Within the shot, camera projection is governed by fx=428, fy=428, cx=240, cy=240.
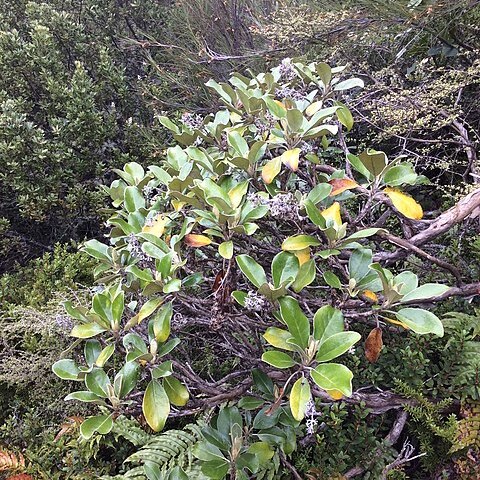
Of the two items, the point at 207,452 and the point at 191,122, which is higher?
the point at 191,122

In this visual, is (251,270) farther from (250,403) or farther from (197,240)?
(250,403)

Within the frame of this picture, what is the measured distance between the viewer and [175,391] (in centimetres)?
105

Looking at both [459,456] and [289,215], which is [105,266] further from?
[459,456]

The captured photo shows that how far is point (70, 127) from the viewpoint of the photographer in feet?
10.1

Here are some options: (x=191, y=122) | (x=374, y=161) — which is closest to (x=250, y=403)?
(x=374, y=161)

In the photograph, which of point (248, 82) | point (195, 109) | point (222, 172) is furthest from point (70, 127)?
point (222, 172)

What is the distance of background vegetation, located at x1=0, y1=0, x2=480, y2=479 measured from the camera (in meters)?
1.46

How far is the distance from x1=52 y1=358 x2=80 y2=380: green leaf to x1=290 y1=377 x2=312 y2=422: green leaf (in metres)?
0.55

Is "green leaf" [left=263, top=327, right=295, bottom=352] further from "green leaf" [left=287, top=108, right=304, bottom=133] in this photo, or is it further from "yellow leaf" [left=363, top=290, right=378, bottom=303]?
"green leaf" [left=287, top=108, right=304, bottom=133]

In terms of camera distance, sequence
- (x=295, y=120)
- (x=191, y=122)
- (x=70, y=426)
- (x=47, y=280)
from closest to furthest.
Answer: (x=295, y=120), (x=191, y=122), (x=70, y=426), (x=47, y=280)

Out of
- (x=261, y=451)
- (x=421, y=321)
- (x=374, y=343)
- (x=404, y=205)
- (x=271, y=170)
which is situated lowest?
(x=261, y=451)

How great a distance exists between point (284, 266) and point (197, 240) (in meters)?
0.24

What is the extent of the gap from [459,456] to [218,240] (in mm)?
1012

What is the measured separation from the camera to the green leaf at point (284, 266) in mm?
1055
